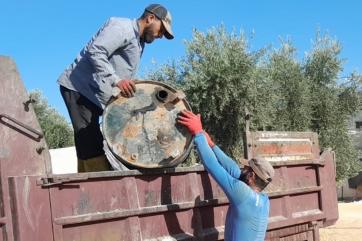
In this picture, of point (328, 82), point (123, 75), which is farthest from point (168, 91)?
point (328, 82)

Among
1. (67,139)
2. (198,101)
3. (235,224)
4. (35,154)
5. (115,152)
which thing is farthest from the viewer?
(67,139)

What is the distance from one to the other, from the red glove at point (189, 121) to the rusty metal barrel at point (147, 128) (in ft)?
0.14

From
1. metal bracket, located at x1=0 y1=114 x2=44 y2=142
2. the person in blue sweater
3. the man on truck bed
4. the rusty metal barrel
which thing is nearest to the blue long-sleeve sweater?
the person in blue sweater

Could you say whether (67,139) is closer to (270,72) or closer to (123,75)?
(270,72)

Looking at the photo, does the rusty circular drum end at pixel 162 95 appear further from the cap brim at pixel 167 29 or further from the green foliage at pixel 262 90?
the green foliage at pixel 262 90

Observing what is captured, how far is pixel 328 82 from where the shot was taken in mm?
21484

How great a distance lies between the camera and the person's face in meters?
4.33

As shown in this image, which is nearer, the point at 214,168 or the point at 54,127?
the point at 214,168

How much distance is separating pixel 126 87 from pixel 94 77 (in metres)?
0.39

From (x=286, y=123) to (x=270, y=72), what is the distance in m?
1.89

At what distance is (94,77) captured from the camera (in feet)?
13.6

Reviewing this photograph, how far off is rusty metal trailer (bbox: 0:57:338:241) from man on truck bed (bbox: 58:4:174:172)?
2.04ft

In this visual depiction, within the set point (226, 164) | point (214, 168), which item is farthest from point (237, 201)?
point (226, 164)

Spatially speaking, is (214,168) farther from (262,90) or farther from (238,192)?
(262,90)
